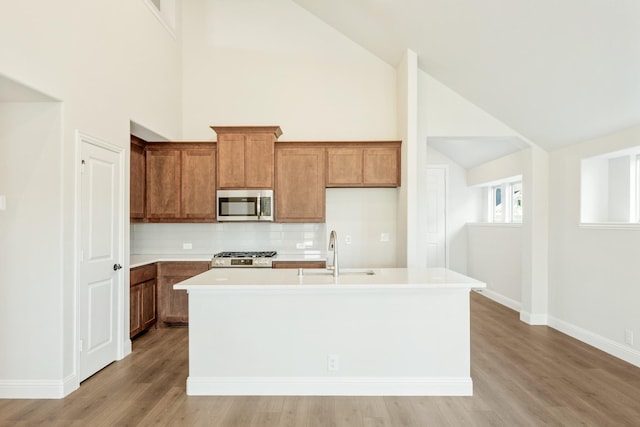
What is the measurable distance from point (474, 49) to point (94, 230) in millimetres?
4090

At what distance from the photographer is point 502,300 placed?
6.24 metres

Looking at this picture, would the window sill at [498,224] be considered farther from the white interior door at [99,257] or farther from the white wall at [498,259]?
the white interior door at [99,257]

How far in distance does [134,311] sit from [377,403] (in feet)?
9.53

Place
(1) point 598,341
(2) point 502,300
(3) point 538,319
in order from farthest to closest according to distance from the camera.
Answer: (2) point 502,300
(3) point 538,319
(1) point 598,341

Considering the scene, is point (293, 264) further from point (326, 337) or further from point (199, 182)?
point (326, 337)

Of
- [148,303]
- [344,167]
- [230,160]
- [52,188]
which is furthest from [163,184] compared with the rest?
[344,167]

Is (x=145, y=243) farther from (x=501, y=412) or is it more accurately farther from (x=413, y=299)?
(x=501, y=412)

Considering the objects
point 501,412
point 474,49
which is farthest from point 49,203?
point 474,49

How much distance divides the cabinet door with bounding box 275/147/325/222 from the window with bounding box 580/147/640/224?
3.04m

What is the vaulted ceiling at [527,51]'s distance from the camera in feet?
9.97

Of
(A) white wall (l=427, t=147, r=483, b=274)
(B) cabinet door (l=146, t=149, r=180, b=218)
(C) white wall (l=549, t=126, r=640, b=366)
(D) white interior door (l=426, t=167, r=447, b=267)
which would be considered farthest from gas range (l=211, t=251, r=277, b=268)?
(A) white wall (l=427, t=147, r=483, b=274)

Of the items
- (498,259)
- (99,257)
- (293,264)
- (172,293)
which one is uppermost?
(99,257)

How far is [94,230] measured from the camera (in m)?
3.53

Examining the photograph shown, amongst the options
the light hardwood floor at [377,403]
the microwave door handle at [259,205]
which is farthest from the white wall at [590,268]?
the microwave door handle at [259,205]
